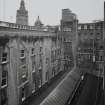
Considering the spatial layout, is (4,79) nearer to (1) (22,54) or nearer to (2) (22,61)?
(2) (22,61)

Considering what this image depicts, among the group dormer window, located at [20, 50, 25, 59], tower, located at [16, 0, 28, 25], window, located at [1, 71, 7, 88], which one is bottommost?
window, located at [1, 71, 7, 88]

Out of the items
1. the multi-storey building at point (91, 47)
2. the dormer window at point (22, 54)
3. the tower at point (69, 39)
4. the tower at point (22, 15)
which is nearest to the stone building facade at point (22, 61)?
the dormer window at point (22, 54)

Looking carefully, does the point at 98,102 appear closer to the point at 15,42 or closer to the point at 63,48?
the point at 15,42

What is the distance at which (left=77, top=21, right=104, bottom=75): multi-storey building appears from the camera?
35.0 m

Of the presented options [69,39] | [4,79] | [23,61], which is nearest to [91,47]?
[69,39]

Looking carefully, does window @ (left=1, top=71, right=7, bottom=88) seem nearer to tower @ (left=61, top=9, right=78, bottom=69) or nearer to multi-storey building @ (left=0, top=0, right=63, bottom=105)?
multi-storey building @ (left=0, top=0, right=63, bottom=105)

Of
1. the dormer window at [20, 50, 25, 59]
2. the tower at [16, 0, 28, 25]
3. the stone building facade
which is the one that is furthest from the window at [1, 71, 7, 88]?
the tower at [16, 0, 28, 25]

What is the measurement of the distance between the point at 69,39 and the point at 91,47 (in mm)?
5281

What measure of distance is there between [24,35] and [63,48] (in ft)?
59.2

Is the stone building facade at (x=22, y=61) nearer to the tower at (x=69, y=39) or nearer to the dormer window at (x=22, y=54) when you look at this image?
the dormer window at (x=22, y=54)

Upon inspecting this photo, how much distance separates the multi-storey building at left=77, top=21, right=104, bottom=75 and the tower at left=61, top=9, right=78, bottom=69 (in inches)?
47.7

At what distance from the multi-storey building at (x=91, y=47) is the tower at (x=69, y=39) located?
3.97ft

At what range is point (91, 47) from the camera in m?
35.5

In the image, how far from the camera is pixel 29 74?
73.3 feet
